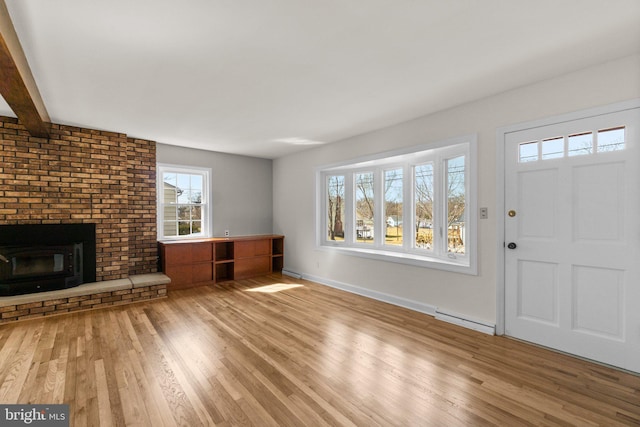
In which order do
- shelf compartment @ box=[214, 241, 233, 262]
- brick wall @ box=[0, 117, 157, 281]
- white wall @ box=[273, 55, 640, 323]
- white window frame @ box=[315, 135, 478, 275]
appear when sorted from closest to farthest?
white wall @ box=[273, 55, 640, 323] → white window frame @ box=[315, 135, 478, 275] → brick wall @ box=[0, 117, 157, 281] → shelf compartment @ box=[214, 241, 233, 262]

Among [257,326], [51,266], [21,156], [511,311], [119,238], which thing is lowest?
[257,326]

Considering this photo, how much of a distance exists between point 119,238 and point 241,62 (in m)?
3.67

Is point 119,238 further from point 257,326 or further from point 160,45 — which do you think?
point 160,45

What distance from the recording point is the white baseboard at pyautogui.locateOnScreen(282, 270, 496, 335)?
122 inches

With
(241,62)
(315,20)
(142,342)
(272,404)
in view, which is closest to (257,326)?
(142,342)

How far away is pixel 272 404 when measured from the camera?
6.34ft

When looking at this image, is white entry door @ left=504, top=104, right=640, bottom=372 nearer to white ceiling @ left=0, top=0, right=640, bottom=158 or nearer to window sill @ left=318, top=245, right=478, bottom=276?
window sill @ left=318, top=245, right=478, bottom=276

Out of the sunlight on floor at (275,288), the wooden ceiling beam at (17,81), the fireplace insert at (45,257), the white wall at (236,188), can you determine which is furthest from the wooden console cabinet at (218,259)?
the wooden ceiling beam at (17,81)

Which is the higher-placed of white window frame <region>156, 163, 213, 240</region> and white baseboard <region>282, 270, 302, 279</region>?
white window frame <region>156, 163, 213, 240</region>

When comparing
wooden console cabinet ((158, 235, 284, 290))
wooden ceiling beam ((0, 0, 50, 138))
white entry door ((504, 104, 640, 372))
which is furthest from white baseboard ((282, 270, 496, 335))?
wooden ceiling beam ((0, 0, 50, 138))

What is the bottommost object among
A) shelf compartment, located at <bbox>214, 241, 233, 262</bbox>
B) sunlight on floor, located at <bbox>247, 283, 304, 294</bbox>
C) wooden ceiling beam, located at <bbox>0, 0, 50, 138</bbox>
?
sunlight on floor, located at <bbox>247, 283, 304, 294</bbox>

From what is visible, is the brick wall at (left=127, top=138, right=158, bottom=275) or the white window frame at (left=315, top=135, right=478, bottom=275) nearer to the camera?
the white window frame at (left=315, top=135, right=478, bottom=275)

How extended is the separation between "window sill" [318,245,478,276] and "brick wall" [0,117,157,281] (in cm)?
324

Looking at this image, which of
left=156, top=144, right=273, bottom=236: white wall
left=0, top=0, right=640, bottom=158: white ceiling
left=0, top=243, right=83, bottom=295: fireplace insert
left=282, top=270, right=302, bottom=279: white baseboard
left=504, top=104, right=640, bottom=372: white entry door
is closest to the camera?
left=0, top=0, right=640, bottom=158: white ceiling
